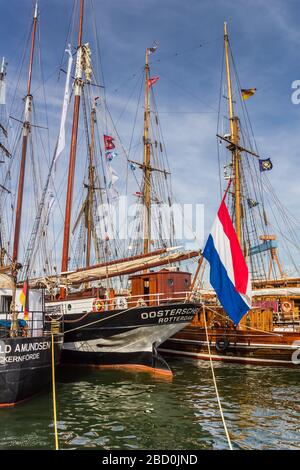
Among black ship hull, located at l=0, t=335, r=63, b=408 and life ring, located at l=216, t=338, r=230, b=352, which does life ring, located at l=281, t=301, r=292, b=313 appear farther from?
black ship hull, located at l=0, t=335, r=63, b=408

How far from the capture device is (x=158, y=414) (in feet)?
39.8

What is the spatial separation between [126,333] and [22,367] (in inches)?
287

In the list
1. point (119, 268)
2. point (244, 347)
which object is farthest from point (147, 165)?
point (244, 347)

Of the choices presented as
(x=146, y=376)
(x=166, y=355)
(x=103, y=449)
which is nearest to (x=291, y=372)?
(x=146, y=376)

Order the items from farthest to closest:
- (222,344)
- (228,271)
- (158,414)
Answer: (222,344) < (158,414) < (228,271)

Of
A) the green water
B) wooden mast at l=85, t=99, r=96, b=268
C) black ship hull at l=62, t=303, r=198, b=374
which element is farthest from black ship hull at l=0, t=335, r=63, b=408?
wooden mast at l=85, t=99, r=96, b=268

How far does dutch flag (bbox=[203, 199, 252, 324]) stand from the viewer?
10.5m

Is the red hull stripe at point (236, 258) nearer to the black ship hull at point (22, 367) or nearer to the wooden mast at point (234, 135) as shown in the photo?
the black ship hull at point (22, 367)

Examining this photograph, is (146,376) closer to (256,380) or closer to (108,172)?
(256,380)

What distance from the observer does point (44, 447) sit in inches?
366

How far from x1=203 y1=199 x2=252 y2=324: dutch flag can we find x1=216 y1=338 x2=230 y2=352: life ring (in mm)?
13598

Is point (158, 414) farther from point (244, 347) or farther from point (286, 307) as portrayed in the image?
point (286, 307)

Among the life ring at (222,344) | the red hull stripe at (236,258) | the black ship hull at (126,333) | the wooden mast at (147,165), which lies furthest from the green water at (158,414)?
the wooden mast at (147,165)

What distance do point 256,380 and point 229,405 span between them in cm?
513
